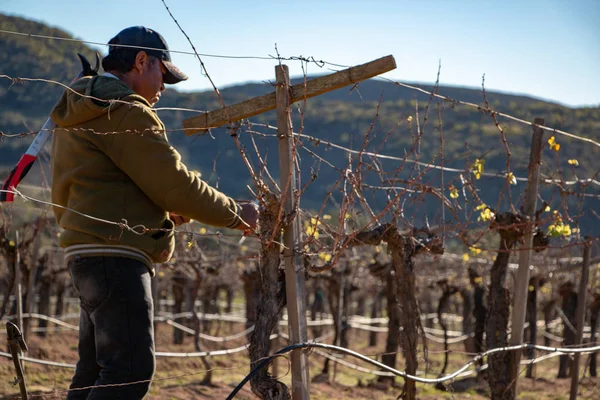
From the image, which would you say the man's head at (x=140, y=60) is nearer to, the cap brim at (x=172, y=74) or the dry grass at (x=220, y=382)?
the cap brim at (x=172, y=74)

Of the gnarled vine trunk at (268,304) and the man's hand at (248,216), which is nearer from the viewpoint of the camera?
the man's hand at (248,216)

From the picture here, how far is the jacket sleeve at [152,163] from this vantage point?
98.6 inches

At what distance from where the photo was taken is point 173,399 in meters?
6.70

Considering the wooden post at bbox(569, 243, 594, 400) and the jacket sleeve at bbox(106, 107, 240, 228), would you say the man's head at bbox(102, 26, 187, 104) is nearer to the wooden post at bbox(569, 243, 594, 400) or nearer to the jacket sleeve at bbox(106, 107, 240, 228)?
the jacket sleeve at bbox(106, 107, 240, 228)

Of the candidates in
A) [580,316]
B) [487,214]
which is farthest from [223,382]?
[487,214]

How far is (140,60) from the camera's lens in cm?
277

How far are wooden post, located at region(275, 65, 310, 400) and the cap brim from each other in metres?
0.43

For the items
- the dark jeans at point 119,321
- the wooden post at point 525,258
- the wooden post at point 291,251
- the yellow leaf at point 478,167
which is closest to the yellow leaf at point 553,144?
the wooden post at point 525,258

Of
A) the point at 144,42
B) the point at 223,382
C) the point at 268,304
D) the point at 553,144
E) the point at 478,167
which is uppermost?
the point at 144,42

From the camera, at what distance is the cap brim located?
2.84 meters

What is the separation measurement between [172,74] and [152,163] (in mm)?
524

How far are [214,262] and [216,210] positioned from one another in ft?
31.1

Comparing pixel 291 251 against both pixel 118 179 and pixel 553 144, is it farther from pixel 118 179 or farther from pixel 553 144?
pixel 553 144

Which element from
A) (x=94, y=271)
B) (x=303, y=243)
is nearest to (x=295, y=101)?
(x=303, y=243)
